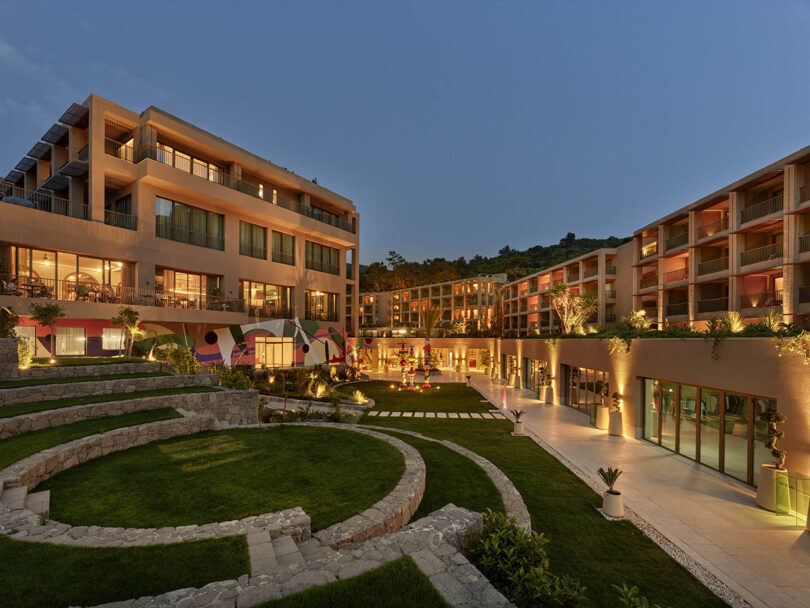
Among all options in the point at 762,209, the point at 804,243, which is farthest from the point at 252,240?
the point at 804,243

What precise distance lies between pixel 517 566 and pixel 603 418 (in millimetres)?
12641

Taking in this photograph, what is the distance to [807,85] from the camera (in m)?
162

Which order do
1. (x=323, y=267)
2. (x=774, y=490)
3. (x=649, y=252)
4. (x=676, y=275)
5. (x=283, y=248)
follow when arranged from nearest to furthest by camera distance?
1. (x=774, y=490)
2. (x=676, y=275)
3. (x=283, y=248)
4. (x=649, y=252)
5. (x=323, y=267)

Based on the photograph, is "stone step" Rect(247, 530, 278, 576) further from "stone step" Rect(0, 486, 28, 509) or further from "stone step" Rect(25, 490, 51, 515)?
"stone step" Rect(0, 486, 28, 509)

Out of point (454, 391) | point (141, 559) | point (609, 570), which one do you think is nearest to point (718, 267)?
point (454, 391)

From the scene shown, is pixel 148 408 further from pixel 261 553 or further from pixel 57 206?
pixel 57 206

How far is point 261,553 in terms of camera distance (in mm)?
4742

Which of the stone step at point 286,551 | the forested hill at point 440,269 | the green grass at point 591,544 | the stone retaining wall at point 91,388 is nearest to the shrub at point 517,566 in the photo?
the green grass at point 591,544

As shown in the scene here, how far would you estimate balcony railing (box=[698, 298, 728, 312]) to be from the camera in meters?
24.5

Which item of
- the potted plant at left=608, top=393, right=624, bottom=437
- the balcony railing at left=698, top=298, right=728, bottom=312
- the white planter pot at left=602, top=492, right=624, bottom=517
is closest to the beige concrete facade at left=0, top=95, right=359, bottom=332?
the potted plant at left=608, top=393, right=624, bottom=437

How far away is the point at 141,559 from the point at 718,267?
3267 cm

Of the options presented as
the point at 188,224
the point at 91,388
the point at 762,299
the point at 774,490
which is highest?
the point at 188,224

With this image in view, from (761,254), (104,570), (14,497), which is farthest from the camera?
(761,254)

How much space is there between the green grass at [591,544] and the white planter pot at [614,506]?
0.19 meters
